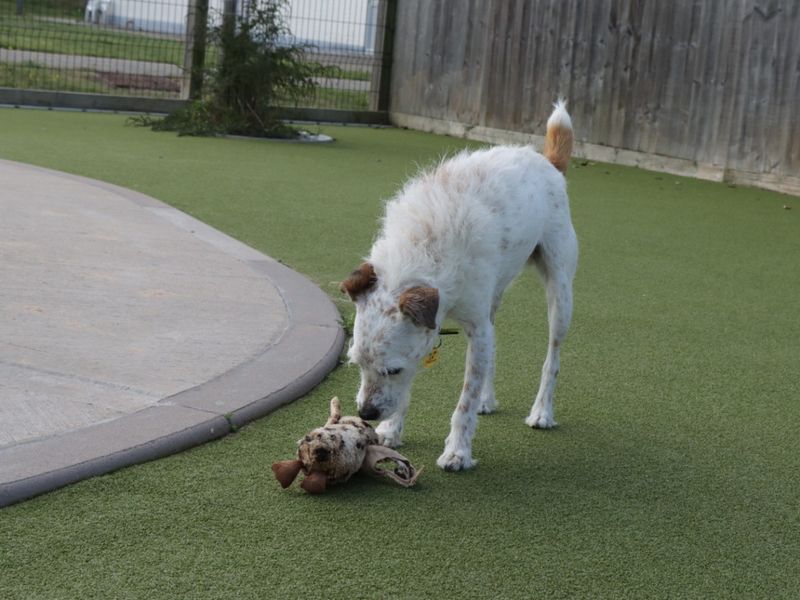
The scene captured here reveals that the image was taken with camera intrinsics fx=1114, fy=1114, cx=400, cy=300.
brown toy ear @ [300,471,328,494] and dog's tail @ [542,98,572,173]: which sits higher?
dog's tail @ [542,98,572,173]

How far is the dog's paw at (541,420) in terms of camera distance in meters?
4.25

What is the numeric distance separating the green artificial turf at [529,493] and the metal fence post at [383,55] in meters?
10.7

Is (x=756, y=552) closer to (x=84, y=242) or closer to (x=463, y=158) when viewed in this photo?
(x=463, y=158)

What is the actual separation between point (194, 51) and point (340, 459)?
12870mm

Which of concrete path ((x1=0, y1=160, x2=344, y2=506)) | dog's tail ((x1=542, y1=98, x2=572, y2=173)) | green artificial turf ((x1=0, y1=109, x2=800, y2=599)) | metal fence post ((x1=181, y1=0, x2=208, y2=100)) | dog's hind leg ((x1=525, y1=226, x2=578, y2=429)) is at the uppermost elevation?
metal fence post ((x1=181, y1=0, x2=208, y2=100))

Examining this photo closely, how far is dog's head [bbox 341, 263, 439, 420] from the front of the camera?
3.44 m

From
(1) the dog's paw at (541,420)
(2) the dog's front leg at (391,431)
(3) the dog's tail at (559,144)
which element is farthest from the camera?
(3) the dog's tail at (559,144)

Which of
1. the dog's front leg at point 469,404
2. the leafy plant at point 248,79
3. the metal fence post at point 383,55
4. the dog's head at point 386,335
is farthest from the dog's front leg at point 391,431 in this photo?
the metal fence post at point 383,55

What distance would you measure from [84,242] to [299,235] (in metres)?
1.61

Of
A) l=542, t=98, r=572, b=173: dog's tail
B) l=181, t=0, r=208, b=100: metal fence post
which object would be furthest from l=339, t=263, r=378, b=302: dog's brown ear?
l=181, t=0, r=208, b=100: metal fence post

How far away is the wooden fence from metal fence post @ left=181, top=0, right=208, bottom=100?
3.40 m

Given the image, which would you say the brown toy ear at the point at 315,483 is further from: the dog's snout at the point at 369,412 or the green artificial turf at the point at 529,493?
the dog's snout at the point at 369,412

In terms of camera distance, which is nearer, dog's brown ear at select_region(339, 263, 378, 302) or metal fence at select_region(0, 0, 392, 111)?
dog's brown ear at select_region(339, 263, 378, 302)

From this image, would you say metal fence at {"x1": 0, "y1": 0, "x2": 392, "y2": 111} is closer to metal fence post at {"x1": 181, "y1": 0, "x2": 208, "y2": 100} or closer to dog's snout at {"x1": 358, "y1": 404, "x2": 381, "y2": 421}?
metal fence post at {"x1": 181, "y1": 0, "x2": 208, "y2": 100}
